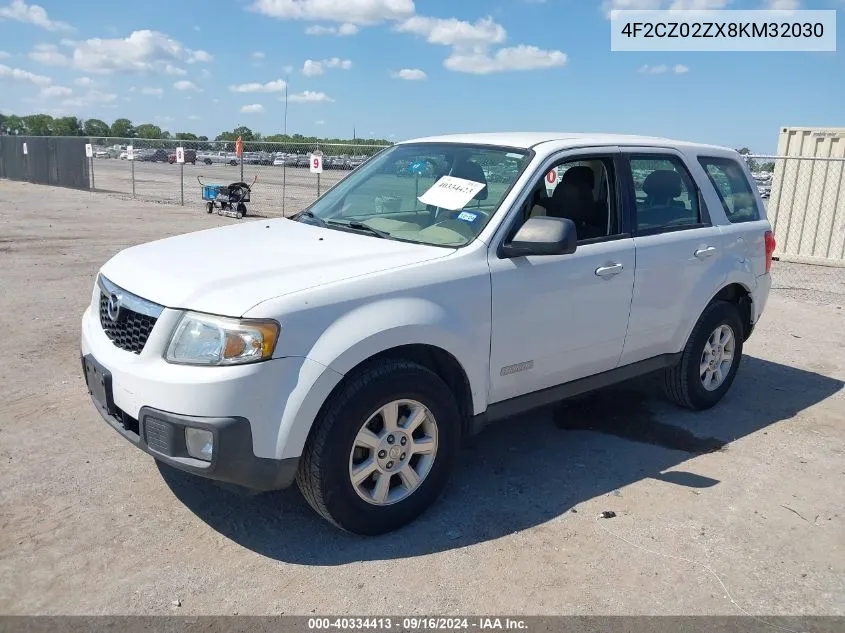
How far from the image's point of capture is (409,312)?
10.8 ft

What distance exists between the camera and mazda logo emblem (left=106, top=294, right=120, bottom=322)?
3367mm

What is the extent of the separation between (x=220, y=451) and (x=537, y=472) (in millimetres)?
2020

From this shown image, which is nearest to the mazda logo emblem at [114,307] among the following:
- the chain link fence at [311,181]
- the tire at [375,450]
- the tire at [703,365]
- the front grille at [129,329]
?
the front grille at [129,329]

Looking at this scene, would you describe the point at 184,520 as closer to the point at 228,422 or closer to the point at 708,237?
the point at 228,422

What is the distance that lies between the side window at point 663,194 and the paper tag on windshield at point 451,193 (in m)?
1.17

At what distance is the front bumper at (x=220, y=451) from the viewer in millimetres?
2900

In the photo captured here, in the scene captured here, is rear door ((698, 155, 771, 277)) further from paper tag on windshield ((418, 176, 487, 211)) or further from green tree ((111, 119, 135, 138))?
green tree ((111, 119, 135, 138))

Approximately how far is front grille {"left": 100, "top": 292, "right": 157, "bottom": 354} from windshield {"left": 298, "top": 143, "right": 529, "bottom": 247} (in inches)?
51.9

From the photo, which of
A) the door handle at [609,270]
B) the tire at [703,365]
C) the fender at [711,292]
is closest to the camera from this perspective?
the door handle at [609,270]

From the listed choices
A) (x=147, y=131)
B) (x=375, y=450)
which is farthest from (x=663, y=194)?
(x=147, y=131)

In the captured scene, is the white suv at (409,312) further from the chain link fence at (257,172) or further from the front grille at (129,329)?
the chain link fence at (257,172)

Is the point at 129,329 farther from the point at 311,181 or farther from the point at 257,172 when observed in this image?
the point at 311,181

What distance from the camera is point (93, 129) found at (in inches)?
3942

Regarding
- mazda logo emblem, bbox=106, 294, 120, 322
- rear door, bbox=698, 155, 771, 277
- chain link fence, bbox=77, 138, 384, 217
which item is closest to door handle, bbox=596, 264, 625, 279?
rear door, bbox=698, 155, 771, 277
